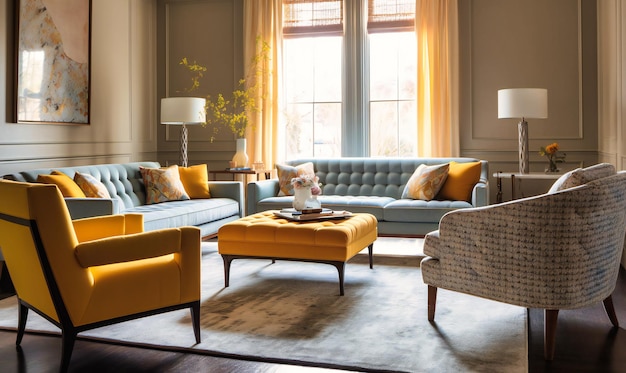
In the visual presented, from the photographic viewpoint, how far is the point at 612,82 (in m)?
5.61

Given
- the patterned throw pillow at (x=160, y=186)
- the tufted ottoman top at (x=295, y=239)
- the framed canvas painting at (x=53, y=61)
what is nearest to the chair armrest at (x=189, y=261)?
the tufted ottoman top at (x=295, y=239)

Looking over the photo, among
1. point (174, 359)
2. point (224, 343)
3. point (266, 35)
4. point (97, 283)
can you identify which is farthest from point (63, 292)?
point (266, 35)

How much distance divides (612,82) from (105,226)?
4.49 metres

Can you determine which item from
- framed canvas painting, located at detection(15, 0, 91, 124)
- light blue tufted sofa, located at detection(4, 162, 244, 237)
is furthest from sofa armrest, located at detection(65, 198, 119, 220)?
framed canvas painting, located at detection(15, 0, 91, 124)

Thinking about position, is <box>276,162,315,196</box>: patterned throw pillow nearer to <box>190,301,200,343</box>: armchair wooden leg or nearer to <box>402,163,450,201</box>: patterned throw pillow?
<box>402,163,450,201</box>: patterned throw pillow

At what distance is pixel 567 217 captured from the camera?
9.43 feet

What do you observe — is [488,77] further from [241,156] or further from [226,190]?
[226,190]

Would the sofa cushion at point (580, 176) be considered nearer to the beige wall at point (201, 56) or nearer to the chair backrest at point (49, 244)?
the chair backrest at point (49, 244)

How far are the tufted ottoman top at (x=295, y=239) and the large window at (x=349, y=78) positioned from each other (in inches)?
117

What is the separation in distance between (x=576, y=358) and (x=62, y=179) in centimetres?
363

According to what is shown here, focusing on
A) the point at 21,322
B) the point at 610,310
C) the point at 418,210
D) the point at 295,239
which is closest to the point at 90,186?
the point at 295,239

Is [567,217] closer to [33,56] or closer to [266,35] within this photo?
[33,56]

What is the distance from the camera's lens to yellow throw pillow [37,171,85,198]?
4.59 m

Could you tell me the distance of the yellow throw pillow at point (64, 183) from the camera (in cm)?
459
